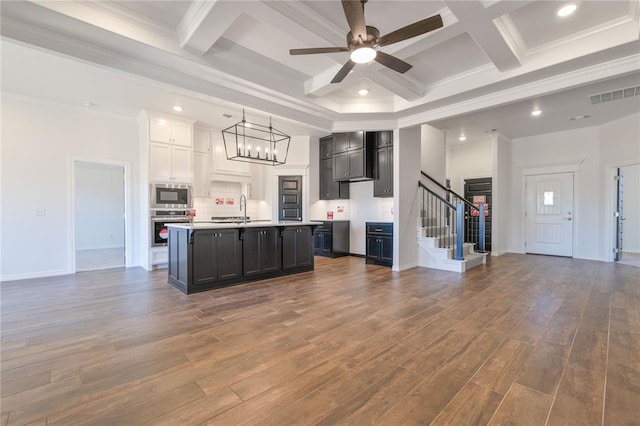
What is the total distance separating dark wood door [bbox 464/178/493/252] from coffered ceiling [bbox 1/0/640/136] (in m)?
3.90

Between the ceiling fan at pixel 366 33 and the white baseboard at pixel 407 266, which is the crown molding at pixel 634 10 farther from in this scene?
the white baseboard at pixel 407 266

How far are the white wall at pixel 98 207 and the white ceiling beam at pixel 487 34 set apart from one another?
9441 mm

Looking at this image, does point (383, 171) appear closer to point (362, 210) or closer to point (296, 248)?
point (362, 210)

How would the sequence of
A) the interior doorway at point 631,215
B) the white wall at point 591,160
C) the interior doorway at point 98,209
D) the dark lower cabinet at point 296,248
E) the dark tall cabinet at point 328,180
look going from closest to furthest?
1. the dark lower cabinet at point 296,248
2. the white wall at point 591,160
3. the dark tall cabinet at point 328,180
4. the interior doorway at point 631,215
5. the interior doorway at point 98,209

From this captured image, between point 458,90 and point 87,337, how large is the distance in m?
5.41

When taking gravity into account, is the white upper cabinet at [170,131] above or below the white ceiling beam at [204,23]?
below

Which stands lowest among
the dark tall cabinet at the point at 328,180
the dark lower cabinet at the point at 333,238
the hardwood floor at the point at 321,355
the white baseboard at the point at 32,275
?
the hardwood floor at the point at 321,355

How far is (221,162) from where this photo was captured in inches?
267

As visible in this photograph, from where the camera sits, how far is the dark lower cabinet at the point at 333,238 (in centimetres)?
718

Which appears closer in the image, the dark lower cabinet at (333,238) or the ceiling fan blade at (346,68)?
the ceiling fan blade at (346,68)

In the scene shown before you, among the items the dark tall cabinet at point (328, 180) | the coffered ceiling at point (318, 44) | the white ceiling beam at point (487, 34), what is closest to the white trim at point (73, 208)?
the coffered ceiling at point (318, 44)

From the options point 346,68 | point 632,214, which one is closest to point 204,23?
point 346,68

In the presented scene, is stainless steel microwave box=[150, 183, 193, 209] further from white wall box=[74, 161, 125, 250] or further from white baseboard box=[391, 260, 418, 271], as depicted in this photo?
white baseboard box=[391, 260, 418, 271]

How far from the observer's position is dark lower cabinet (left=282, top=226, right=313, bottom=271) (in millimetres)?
5070
